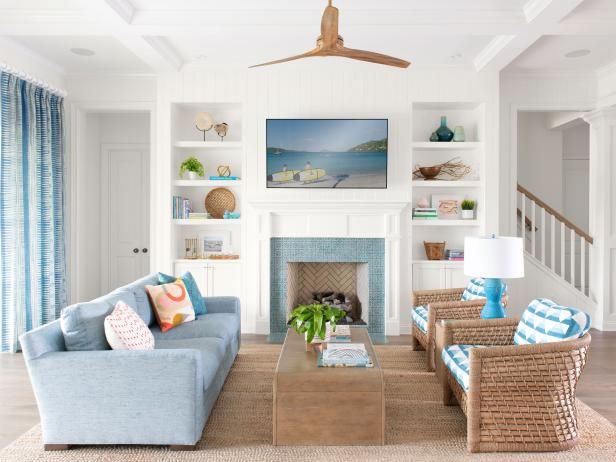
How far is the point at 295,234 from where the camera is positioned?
5.58 m

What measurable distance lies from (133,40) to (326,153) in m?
2.09

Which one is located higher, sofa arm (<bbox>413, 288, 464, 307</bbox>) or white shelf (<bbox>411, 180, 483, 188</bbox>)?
white shelf (<bbox>411, 180, 483, 188</bbox>)

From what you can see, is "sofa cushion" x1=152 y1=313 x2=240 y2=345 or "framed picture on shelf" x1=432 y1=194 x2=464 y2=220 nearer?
"sofa cushion" x1=152 y1=313 x2=240 y2=345

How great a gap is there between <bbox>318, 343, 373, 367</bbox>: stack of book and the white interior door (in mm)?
4051

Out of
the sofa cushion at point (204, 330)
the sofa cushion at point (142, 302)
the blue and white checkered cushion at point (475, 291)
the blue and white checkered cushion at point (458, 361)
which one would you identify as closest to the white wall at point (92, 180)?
the sofa cushion at point (142, 302)

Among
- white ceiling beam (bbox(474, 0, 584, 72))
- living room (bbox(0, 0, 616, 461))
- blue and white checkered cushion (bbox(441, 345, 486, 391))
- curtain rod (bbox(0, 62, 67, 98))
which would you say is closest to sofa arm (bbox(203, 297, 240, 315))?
living room (bbox(0, 0, 616, 461))

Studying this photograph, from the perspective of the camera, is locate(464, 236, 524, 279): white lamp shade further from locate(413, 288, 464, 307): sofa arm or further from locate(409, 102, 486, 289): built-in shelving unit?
locate(409, 102, 486, 289): built-in shelving unit

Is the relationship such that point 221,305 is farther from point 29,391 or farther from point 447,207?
point 447,207

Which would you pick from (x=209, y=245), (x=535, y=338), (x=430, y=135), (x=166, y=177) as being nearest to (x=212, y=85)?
(x=166, y=177)

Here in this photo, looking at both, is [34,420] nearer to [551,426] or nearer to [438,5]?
[551,426]

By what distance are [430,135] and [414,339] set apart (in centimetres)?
229

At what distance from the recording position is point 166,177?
560 cm

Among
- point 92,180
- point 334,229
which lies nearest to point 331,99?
point 334,229

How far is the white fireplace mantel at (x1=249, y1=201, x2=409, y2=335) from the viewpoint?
5.50 m
